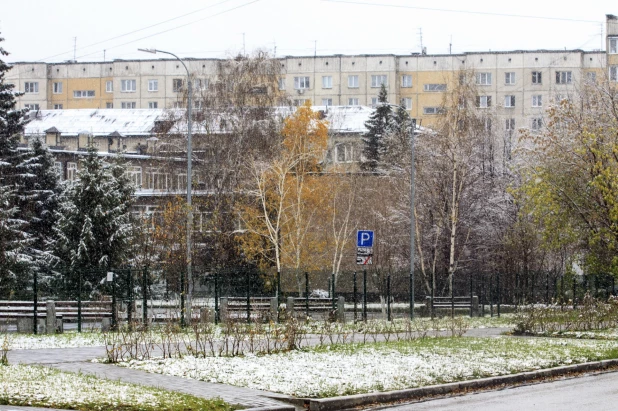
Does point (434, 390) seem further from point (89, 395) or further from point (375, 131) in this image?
point (375, 131)

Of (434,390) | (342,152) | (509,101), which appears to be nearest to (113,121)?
(342,152)

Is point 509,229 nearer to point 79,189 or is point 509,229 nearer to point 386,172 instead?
point 386,172

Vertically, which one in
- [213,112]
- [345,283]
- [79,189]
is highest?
[213,112]

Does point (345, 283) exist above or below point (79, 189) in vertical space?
below

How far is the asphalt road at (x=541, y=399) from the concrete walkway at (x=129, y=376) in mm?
2000

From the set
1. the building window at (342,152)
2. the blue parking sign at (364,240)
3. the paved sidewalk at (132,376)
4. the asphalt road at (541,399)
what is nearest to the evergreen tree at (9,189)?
the blue parking sign at (364,240)

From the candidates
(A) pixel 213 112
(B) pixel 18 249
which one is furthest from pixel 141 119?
(B) pixel 18 249

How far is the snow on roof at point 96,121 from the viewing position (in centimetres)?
9190

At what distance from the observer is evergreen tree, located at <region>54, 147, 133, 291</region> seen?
52.5 meters

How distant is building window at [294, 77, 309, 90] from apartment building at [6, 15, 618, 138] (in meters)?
0.11

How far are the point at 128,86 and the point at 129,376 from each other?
104395 mm

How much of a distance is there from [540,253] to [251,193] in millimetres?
16925

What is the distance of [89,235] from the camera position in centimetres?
5247

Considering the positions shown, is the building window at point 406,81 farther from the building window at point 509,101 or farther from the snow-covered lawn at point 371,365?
the snow-covered lawn at point 371,365
